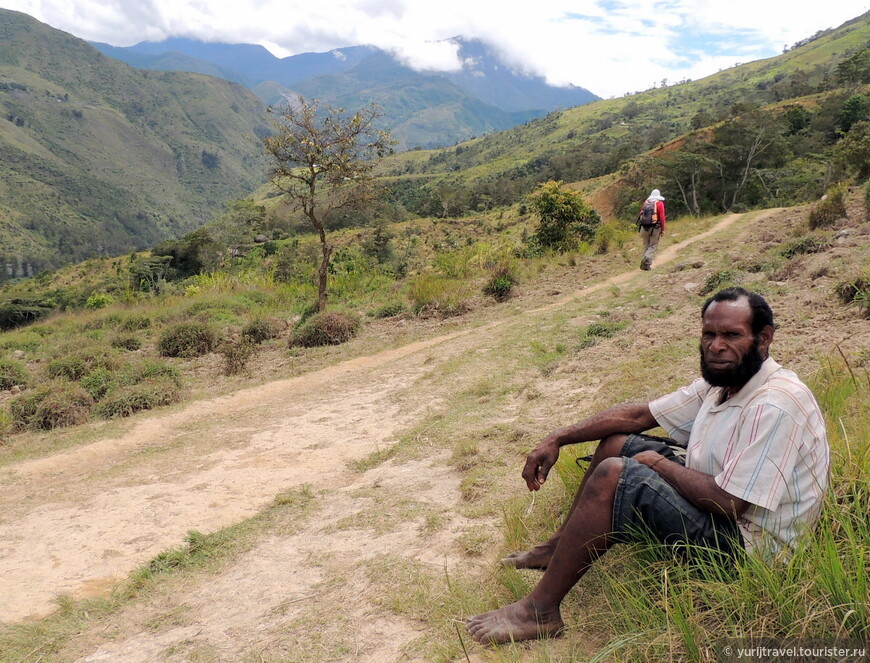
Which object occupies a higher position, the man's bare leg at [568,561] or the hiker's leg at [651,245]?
the hiker's leg at [651,245]

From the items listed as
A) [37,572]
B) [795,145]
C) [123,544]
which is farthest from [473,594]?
[795,145]

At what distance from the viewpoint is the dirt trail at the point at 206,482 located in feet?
12.0

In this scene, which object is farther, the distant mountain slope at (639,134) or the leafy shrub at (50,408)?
the distant mountain slope at (639,134)

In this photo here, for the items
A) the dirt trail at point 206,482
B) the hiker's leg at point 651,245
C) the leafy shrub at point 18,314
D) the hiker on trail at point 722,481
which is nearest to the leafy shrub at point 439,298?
the dirt trail at point 206,482

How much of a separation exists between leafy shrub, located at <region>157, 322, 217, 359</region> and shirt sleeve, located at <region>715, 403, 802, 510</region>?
10.5m

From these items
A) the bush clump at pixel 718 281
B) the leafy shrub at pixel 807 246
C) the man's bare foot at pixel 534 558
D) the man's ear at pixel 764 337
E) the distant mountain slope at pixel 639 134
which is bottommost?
the man's bare foot at pixel 534 558

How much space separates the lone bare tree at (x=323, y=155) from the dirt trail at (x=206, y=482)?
544 centimetres

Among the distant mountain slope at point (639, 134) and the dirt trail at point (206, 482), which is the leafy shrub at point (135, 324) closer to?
the dirt trail at point (206, 482)

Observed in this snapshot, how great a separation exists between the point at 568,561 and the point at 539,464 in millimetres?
655

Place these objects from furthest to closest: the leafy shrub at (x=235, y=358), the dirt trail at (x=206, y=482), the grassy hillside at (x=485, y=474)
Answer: the leafy shrub at (x=235, y=358) < the dirt trail at (x=206, y=482) < the grassy hillside at (x=485, y=474)

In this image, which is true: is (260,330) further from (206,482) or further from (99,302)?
(99,302)

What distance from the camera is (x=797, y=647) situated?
1640 millimetres

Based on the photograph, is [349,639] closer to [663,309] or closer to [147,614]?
[147,614]

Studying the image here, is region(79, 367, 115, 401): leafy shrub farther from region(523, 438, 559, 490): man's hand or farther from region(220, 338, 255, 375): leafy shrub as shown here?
region(523, 438, 559, 490): man's hand
